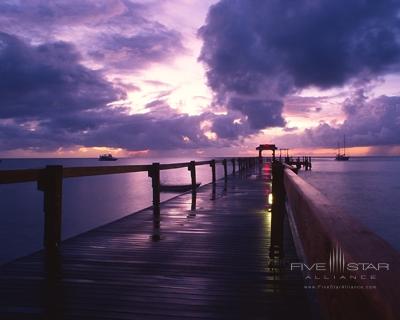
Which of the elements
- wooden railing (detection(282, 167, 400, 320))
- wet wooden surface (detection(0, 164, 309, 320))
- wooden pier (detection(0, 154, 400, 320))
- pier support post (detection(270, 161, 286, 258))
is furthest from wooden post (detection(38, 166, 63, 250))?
wooden railing (detection(282, 167, 400, 320))

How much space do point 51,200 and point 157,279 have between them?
1.55 metres

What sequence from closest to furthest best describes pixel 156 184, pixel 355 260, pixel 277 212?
pixel 355 260
pixel 277 212
pixel 156 184

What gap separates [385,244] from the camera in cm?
116

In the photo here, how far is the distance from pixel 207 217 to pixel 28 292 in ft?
17.1

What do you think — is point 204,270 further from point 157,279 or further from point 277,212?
point 277,212

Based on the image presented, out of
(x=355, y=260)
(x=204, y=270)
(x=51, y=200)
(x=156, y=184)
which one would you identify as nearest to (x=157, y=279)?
(x=204, y=270)

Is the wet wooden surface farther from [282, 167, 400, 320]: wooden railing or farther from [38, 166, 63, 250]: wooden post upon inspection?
[282, 167, 400, 320]: wooden railing

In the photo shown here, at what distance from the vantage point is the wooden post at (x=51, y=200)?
4.39m

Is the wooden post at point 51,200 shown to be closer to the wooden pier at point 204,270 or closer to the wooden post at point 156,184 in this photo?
the wooden pier at point 204,270

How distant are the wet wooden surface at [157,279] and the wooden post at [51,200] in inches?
9.9

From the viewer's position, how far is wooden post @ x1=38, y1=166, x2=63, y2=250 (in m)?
4.39

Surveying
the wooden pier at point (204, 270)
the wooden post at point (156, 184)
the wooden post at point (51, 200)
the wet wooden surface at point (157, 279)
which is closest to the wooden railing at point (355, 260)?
the wooden pier at point (204, 270)

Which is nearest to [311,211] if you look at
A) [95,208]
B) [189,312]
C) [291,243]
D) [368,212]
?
[189,312]

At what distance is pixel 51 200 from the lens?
442 cm
